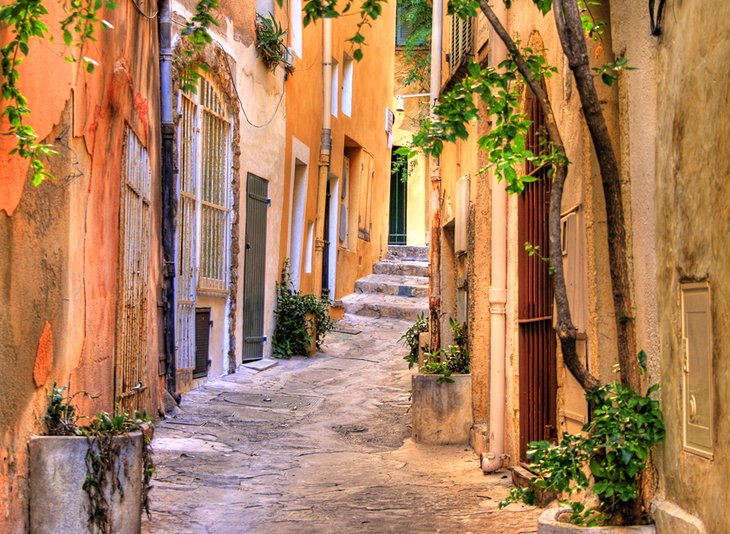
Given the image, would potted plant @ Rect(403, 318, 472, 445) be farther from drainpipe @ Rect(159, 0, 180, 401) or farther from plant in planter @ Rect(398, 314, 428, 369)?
plant in planter @ Rect(398, 314, 428, 369)

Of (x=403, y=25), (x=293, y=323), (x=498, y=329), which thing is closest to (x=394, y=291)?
(x=293, y=323)

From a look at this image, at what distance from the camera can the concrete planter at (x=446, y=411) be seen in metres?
8.59

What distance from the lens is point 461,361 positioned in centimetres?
895

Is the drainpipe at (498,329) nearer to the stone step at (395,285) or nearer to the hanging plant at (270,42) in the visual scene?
the hanging plant at (270,42)

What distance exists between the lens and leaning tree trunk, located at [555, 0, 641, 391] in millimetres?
4172

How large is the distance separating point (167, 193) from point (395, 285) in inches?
392

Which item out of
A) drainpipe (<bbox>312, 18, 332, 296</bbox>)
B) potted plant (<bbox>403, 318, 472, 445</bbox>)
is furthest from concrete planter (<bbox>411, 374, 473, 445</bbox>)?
drainpipe (<bbox>312, 18, 332, 296</bbox>)

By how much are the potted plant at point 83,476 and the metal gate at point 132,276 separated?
68.5 inches

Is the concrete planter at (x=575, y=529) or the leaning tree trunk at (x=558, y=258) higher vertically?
the leaning tree trunk at (x=558, y=258)

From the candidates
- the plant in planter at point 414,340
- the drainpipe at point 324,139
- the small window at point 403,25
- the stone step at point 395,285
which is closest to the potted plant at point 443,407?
the plant in planter at point 414,340

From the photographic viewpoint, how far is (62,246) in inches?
205

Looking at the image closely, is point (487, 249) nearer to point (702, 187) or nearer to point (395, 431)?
point (395, 431)

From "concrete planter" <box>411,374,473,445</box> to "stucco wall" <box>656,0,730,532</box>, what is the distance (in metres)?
4.66

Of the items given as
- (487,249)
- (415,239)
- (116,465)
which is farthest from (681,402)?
(415,239)
